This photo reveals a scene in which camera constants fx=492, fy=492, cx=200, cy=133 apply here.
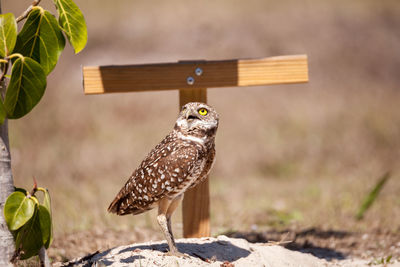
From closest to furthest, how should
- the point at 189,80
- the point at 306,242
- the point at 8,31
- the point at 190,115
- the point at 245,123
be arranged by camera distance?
the point at 8,31
the point at 190,115
the point at 189,80
the point at 306,242
the point at 245,123

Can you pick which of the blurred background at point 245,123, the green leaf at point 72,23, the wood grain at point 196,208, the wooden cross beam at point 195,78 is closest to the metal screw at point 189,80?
the wooden cross beam at point 195,78

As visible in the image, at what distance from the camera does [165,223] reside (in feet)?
9.91

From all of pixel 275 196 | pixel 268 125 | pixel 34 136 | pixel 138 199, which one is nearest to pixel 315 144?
pixel 268 125

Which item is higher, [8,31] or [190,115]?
[8,31]

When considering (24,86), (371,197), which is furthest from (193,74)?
(371,197)

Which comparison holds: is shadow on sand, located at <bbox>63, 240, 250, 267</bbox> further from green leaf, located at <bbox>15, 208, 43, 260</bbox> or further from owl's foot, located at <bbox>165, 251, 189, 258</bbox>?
green leaf, located at <bbox>15, 208, 43, 260</bbox>

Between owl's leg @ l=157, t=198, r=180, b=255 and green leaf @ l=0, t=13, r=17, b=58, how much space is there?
50.8 inches

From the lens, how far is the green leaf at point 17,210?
2.28 m

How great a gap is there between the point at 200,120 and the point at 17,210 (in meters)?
1.14

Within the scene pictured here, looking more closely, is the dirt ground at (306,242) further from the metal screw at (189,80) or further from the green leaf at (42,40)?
the green leaf at (42,40)

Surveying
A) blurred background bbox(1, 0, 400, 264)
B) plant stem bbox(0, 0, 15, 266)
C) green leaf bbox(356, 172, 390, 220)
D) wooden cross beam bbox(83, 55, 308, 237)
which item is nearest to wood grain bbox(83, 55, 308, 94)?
wooden cross beam bbox(83, 55, 308, 237)

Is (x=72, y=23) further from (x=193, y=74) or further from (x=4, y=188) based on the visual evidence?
(x=193, y=74)

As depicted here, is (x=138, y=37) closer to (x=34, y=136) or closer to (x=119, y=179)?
(x=34, y=136)

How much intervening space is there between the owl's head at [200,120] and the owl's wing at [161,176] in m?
0.10
